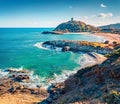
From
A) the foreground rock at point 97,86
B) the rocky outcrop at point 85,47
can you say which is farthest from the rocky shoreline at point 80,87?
the rocky outcrop at point 85,47

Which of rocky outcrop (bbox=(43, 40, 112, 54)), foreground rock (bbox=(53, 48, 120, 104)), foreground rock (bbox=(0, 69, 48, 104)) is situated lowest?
foreground rock (bbox=(0, 69, 48, 104))

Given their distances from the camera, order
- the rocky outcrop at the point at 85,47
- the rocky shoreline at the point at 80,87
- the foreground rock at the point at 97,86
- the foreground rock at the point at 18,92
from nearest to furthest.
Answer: the foreground rock at the point at 97,86
the rocky shoreline at the point at 80,87
the foreground rock at the point at 18,92
the rocky outcrop at the point at 85,47

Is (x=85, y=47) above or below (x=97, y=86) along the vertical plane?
below

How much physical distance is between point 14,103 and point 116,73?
642 inches

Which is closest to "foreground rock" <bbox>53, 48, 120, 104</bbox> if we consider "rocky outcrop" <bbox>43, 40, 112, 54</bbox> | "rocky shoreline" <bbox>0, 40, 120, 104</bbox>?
"rocky shoreline" <bbox>0, 40, 120, 104</bbox>

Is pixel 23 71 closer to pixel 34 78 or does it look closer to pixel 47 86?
pixel 34 78

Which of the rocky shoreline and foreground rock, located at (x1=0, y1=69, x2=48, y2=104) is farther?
foreground rock, located at (x1=0, y1=69, x2=48, y2=104)

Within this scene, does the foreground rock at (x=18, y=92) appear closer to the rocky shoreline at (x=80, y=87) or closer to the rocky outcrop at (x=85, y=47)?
the rocky shoreline at (x=80, y=87)

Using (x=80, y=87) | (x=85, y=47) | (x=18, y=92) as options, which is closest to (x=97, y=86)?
(x=80, y=87)

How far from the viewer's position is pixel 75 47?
89.9 m

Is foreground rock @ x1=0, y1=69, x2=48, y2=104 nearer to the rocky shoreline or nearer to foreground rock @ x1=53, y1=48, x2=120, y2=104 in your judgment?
the rocky shoreline

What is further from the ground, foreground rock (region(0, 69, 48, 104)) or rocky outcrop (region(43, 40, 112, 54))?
rocky outcrop (region(43, 40, 112, 54))

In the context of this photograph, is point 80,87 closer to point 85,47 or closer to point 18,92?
point 18,92

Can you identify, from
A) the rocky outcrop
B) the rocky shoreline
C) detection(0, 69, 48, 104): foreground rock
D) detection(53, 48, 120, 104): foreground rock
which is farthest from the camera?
the rocky outcrop
